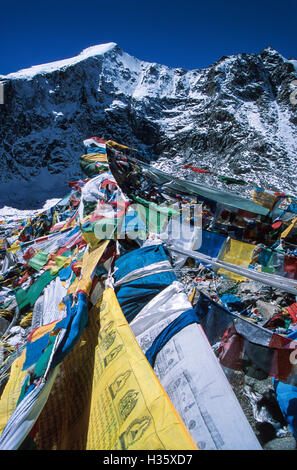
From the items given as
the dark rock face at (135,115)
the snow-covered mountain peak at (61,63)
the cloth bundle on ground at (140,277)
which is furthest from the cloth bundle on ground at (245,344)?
the snow-covered mountain peak at (61,63)

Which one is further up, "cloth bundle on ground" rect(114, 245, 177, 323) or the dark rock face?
the dark rock face

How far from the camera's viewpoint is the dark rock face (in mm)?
59250

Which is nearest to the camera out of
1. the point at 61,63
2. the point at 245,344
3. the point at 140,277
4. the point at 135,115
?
the point at 245,344

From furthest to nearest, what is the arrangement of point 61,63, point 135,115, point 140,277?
1. point 61,63
2. point 135,115
3. point 140,277

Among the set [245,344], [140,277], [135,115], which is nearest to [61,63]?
[135,115]

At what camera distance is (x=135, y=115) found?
73.1m

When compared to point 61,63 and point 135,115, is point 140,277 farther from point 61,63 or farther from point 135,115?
point 61,63

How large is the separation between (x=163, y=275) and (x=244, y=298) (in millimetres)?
3227

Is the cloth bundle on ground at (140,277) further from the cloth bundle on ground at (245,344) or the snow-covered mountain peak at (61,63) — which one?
the snow-covered mountain peak at (61,63)

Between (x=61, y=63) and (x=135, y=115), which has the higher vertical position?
(x=61, y=63)

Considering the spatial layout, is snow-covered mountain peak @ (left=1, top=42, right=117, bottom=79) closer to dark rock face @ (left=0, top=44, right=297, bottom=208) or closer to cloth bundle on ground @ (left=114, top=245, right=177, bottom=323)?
dark rock face @ (left=0, top=44, right=297, bottom=208)

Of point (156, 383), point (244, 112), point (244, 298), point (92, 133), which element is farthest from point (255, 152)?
point (156, 383)

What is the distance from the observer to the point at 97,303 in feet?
9.13

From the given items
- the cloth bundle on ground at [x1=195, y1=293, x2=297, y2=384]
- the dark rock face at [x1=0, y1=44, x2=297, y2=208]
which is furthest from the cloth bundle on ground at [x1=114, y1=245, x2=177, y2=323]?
the dark rock face at [x1=0, y1=44, x2=297, y2=208]
